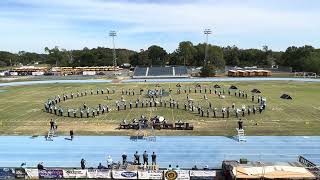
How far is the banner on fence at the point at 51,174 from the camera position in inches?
887

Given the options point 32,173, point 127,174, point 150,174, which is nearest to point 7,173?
point 32,173

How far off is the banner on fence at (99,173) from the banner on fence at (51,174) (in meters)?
1.62

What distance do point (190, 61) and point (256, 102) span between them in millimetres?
109391

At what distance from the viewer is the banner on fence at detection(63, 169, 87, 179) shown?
2252cm

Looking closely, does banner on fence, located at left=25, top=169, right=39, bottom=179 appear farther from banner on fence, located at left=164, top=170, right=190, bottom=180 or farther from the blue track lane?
banner on fence, located at left=164, top=170, right=190, bottom=180

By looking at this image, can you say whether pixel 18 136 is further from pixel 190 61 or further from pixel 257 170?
pixel 190 61

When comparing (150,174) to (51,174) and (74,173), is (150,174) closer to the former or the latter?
(74,173)

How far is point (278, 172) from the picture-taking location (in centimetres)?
2027

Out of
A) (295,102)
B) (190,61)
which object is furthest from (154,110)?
(190,61)

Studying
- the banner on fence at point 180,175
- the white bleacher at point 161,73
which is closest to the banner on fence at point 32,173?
the banner on fence at point 180,175

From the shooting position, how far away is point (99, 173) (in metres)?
22.4

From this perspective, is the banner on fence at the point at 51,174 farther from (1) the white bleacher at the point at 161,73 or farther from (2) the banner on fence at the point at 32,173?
(1) the white bleacher at the point at 161,73

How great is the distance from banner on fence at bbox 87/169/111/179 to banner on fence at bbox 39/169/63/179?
1620 mm

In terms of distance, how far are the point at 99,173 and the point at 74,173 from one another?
1418 mm
